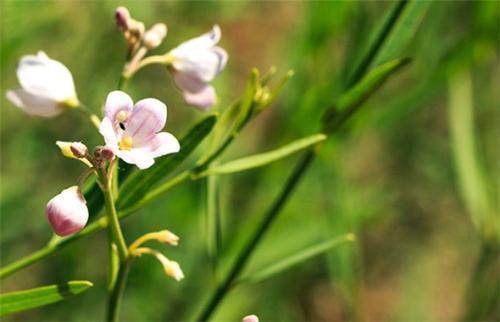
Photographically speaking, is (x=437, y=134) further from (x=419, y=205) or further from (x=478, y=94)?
(x=478, y=94)

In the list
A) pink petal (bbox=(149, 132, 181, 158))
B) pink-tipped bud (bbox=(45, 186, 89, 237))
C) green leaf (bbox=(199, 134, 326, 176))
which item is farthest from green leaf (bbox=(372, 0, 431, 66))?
pink-tipped bud (bbox=(45, 186, 89, 237))

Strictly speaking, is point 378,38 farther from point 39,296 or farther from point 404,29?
point 39,296

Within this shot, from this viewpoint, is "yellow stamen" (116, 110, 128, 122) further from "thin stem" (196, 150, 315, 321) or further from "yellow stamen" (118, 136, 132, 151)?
"thin stem" (196, 150, 315, 321)

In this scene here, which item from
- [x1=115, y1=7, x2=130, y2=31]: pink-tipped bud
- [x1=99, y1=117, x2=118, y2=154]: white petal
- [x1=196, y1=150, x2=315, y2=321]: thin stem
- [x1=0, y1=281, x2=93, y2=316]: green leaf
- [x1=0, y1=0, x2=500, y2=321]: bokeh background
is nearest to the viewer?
[x1=99, y1=117, x2=118, y2=154]: white petal

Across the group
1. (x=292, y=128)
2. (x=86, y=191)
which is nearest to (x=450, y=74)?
(x=292, y=128)

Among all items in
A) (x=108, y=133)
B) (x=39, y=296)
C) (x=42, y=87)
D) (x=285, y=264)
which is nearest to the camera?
(x=108, y=133)

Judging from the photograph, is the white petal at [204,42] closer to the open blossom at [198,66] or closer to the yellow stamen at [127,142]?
the open blossom at [198,66]

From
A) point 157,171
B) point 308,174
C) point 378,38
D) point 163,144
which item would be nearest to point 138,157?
point 163,144

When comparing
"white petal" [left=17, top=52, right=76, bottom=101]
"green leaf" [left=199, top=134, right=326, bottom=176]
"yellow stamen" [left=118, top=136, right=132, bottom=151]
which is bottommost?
"yellow stamen" [left=118, top=136, right=132, bottom=151]
